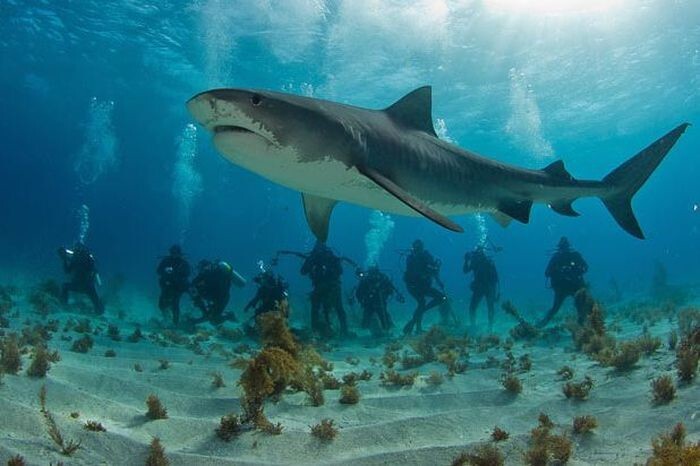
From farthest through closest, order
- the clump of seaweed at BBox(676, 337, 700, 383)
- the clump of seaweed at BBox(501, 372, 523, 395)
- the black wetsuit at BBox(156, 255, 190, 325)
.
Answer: the black wetsuit at BBox(156, 255, 190, 325) < the clump of seaweed at BBox(501, 372, 523, 395) < the clump of seaweed at BBox(676, 337, 700, 383)

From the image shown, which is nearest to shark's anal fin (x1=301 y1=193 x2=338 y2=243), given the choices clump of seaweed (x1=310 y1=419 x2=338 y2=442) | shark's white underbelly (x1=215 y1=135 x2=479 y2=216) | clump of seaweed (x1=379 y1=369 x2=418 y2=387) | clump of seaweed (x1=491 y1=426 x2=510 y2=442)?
shark's white underbelly (x1=215 y1=135 x2=479 y2=216)

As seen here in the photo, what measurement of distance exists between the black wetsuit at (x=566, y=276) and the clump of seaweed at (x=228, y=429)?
38.3ft

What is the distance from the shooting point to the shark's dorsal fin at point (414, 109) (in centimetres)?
655

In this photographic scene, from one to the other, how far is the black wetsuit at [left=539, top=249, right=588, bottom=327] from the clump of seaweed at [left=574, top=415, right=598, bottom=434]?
10212 millimetres

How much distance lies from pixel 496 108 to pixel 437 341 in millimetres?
30563

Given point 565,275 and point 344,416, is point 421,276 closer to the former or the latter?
point 565,275

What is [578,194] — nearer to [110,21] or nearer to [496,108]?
[110,21]

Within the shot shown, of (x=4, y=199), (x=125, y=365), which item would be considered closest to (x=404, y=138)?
(x=125, y=365)

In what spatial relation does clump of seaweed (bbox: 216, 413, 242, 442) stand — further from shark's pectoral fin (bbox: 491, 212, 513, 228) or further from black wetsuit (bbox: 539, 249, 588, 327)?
black wetsuit (bbox: 539, 249, 588, 327)

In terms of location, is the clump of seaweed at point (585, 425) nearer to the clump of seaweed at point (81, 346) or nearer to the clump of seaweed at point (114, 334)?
the clump of seaweed at point (81, 346)

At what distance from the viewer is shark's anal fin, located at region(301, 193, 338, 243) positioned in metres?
6.78

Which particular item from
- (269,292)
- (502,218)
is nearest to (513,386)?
(502,218)

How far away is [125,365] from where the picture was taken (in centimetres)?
735

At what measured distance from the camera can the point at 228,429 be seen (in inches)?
182
